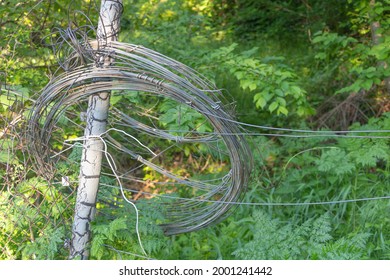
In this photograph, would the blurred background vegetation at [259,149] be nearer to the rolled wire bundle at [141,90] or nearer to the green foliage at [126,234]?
the green foliage at [126,234]

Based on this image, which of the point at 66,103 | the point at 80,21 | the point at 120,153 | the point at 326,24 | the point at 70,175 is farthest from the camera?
the point at 326,24

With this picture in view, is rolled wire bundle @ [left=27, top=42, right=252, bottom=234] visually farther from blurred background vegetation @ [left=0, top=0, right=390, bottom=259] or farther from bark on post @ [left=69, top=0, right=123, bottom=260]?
blurred background vegetation @ [left=0, top=0, right=390, bottom=259]

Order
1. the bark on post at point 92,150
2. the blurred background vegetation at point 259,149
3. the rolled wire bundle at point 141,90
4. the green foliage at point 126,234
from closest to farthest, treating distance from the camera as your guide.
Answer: the rolled wire bundle at point 141,90
the bark on post at point 92,150
the green foliage at point 126,234
the blurred background vegetation at point 259,149

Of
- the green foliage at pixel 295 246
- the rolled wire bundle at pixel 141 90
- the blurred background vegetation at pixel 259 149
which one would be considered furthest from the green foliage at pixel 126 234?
the green foliage at pixel 295 246

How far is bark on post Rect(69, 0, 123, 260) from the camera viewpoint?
2592 mm

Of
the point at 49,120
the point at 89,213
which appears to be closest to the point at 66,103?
the point at 49,120

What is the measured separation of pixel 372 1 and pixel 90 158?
Result: 292 centimetres

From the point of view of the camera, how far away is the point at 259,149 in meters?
4.41

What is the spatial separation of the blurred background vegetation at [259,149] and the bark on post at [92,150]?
9 cm

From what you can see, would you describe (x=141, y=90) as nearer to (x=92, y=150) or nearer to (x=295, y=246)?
(x=92, y=150)

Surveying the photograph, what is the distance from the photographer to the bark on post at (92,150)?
259 centimetres

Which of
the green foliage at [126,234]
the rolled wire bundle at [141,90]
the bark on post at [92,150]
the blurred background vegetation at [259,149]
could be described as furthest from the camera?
the blurred background vegetation at [259,149]

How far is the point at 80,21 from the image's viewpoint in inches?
173
